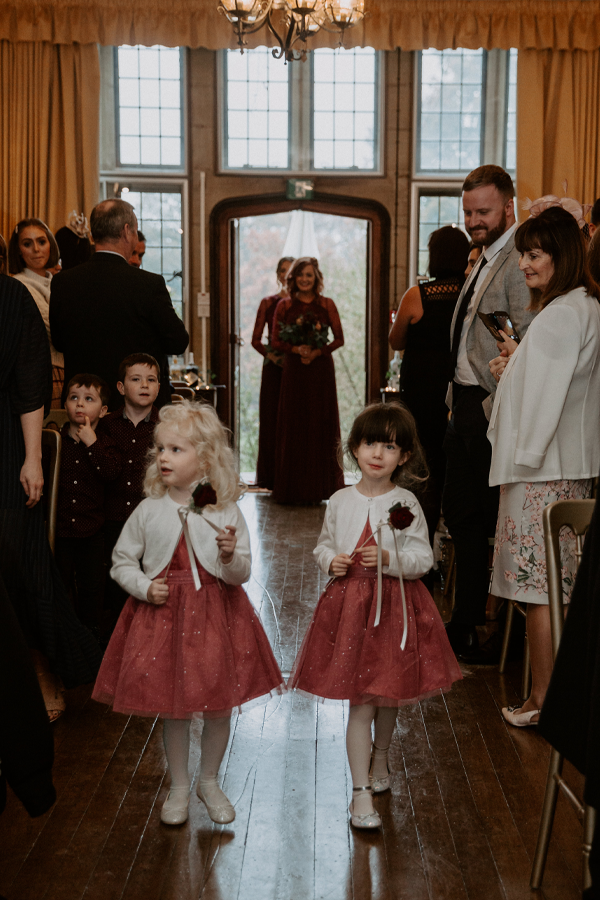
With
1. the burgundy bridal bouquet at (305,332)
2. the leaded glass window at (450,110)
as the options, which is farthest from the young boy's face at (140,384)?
the leaded glass window at (450,110)

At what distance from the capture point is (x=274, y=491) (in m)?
Answer: 7.08

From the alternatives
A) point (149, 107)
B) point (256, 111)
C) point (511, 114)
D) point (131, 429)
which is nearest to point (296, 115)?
point (256, 111)

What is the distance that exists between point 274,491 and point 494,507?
3.76 meters

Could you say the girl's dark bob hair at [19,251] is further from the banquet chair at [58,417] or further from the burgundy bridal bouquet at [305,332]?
the burgundy bridal bouquet at [305,332]

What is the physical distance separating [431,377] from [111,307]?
62.6 inches

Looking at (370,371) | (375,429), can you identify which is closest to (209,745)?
(375,429)

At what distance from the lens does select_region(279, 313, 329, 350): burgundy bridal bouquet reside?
6.81m

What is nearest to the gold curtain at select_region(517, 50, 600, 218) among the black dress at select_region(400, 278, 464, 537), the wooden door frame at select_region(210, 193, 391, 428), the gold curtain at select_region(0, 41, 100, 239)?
the wooden door frame at select_region(210, 193, 391, 428)

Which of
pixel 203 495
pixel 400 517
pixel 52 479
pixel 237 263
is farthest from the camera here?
pixel 237 263

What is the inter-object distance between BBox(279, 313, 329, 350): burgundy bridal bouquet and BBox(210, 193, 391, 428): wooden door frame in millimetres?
1339

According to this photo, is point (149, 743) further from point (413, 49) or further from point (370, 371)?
point (413, 49)

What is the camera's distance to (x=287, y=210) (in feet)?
26.3

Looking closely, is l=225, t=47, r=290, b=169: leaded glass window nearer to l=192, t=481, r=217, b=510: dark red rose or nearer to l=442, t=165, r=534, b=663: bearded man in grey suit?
l=442, t=165, r=534, b=663: bearded man in grey suit

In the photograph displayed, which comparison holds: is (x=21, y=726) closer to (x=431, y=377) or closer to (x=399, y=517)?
(x=399, y=517)
